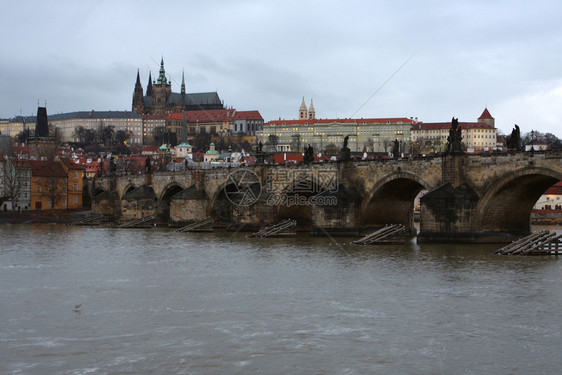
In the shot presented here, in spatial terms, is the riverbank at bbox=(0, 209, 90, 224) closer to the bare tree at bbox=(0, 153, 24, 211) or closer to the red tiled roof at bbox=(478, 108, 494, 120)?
the bare tree at bbox=(0, 153, 24, 211)

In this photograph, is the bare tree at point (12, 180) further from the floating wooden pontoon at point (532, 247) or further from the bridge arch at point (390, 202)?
the floating wooden pontoon at point (532, 247)

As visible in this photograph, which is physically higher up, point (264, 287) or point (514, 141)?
point (514, 141)

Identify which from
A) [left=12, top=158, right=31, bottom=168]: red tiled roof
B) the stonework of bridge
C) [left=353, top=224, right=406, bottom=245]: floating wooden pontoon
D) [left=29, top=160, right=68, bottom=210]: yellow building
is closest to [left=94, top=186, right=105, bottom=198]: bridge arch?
[left=29, top=160, right=68, bottom=210]: yellow building

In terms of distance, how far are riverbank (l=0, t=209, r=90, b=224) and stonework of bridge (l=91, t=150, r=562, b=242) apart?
14129 mm

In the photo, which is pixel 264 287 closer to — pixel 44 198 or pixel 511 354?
pixel 511 354

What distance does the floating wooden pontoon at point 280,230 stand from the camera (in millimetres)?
44700

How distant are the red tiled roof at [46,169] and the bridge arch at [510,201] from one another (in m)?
55.3

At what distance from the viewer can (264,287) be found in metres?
23.9

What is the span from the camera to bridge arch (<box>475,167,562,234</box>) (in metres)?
33.8

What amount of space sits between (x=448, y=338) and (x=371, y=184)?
25.7 m

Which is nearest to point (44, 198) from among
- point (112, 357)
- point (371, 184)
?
point (371, 184)

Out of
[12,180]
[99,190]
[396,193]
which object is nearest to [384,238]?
[396,193]

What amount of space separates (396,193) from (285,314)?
25.3 metres

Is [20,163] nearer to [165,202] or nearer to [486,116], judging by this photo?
[165,202]
